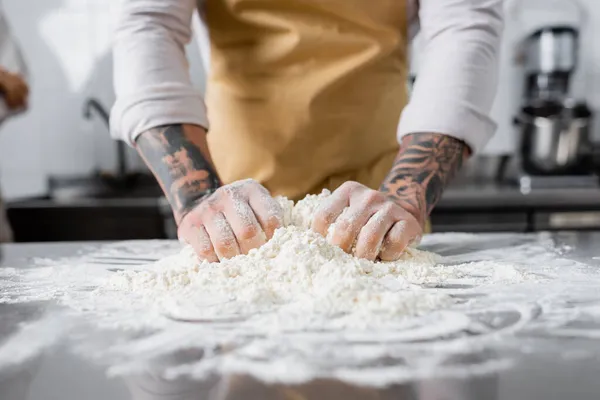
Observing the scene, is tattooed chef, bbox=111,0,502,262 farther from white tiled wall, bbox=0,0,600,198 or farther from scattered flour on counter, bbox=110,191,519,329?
white tiled wall, bbox=0,0,600,198

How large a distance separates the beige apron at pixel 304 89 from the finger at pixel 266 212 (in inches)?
11.1

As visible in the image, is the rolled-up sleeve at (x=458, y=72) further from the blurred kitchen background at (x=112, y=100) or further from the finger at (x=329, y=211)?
the blurred kitchen background at (x=112, y=100)

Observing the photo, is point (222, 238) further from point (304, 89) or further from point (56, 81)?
point (56, 81)

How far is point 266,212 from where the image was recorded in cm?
70

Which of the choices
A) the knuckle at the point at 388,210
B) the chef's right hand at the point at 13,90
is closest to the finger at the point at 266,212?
the knuckle at the point at 388,210

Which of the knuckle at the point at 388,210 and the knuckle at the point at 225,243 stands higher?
the knuckle at the point at 388,210

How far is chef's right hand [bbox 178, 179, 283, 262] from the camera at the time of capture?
0.68 metres

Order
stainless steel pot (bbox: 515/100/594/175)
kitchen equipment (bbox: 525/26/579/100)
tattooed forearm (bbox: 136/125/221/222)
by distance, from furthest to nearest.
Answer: kitchen equipment (bbox: 525/26/579/100) < stainless steel pot (bbox: 515/100/594/175) < tattooed forearm (bbox: 136/125/221/222)

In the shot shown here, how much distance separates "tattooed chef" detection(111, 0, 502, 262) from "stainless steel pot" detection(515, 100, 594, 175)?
998 millimetres

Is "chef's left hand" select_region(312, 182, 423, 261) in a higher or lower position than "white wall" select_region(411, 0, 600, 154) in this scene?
lower

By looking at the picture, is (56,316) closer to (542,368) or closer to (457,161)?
(542,368)

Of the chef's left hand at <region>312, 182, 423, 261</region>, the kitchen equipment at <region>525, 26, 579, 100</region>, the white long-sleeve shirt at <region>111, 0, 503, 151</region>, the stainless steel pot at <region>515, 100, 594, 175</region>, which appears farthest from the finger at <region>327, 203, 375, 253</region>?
the kitchen equipment at <region>525, 26, 579, 100</region>

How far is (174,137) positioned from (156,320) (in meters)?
0.38

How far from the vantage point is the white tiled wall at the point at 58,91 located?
228cm
